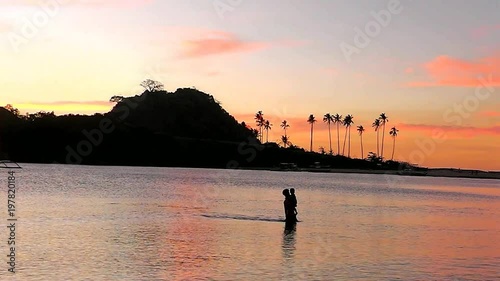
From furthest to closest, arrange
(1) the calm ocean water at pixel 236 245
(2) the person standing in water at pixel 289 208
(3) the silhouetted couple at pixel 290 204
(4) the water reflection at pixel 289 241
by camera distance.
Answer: (2) the person standing in water at pixel 289 208 < (3) the silhouetted couple at pixel 290 204 < (4) the water reflection at pixel 289 241 < (1) the calm ocean water at pixel 236 245

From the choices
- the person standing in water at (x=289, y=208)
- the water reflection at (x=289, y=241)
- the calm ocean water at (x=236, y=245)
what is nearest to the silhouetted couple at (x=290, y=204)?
the person standing in water at (x=289, y=208)

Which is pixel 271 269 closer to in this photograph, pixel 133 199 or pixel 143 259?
pixel 143 259

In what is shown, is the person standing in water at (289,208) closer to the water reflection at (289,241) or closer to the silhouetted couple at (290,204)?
the silhouetted couple at (290,204)

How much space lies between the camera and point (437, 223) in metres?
60.8

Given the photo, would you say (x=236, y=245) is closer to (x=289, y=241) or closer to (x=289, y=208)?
(x=289, y=241)

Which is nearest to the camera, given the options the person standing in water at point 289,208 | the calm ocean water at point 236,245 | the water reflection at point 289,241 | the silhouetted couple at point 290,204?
the calm ocean water at point 236,245

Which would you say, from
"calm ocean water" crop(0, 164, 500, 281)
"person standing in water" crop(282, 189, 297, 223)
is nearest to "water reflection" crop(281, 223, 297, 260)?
"calm ocean water" crop(0, 164, 500, 281)

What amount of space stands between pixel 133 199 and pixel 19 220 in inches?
1161

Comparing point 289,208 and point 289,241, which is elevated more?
point 289,208

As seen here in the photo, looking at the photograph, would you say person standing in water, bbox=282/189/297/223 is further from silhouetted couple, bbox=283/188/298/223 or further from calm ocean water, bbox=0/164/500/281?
calm ocean water, bbox=0/164/500/281

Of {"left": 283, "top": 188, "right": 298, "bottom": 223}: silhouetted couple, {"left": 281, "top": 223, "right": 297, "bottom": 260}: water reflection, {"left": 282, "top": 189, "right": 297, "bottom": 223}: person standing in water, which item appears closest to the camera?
{"left": 281, "top": 223, "right": 297, "bottom": 260}: water reflection

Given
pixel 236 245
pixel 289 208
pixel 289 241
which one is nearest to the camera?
pixel 236 245

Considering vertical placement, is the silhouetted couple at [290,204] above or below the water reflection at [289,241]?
above

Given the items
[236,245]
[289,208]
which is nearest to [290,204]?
[289,208]
